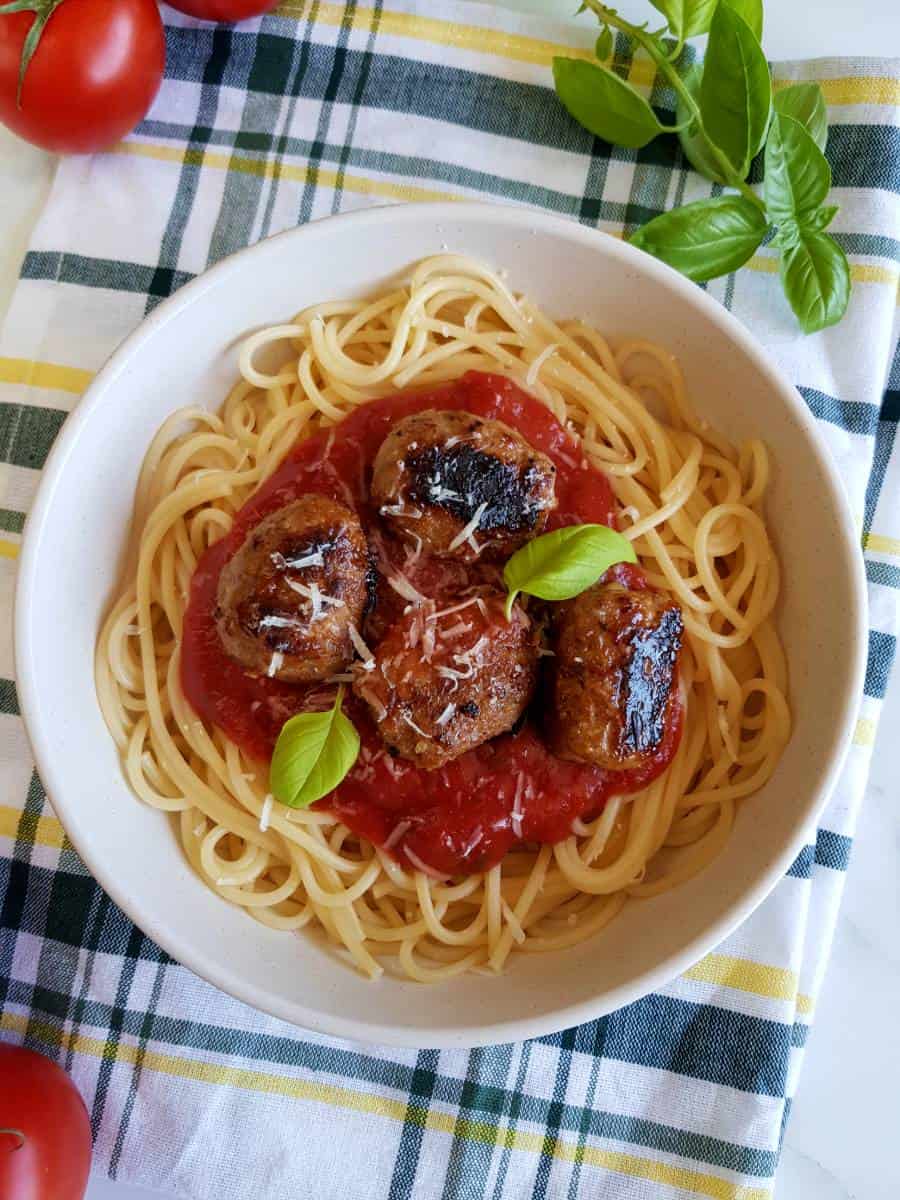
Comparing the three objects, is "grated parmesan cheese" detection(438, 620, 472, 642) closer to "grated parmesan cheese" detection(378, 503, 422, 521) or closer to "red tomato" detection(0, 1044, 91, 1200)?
"grated parmesan cheese" detection(378, 503, 422, 521)

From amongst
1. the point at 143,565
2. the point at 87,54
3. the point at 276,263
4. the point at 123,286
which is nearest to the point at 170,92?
the point at 87,54

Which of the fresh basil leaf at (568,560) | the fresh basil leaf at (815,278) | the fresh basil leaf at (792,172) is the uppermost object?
the fresh basil leaf at (792,172)

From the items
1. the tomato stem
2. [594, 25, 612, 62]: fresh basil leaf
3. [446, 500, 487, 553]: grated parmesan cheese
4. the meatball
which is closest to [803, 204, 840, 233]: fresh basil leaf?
[594, 25, 612, 62]: fresh basil leaf

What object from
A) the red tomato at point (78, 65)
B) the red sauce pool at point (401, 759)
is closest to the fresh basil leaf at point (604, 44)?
the red sauce pool at point (401, 759)

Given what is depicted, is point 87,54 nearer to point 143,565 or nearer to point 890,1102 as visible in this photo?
point 143,565

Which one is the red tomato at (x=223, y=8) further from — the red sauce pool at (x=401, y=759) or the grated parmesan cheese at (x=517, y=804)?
the grated parmesan cheese at (x=517, y=804)

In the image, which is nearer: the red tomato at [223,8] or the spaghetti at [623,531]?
the spaghetti at [623,531]

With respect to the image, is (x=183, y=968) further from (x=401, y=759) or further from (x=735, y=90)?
(x=735, y=90)
